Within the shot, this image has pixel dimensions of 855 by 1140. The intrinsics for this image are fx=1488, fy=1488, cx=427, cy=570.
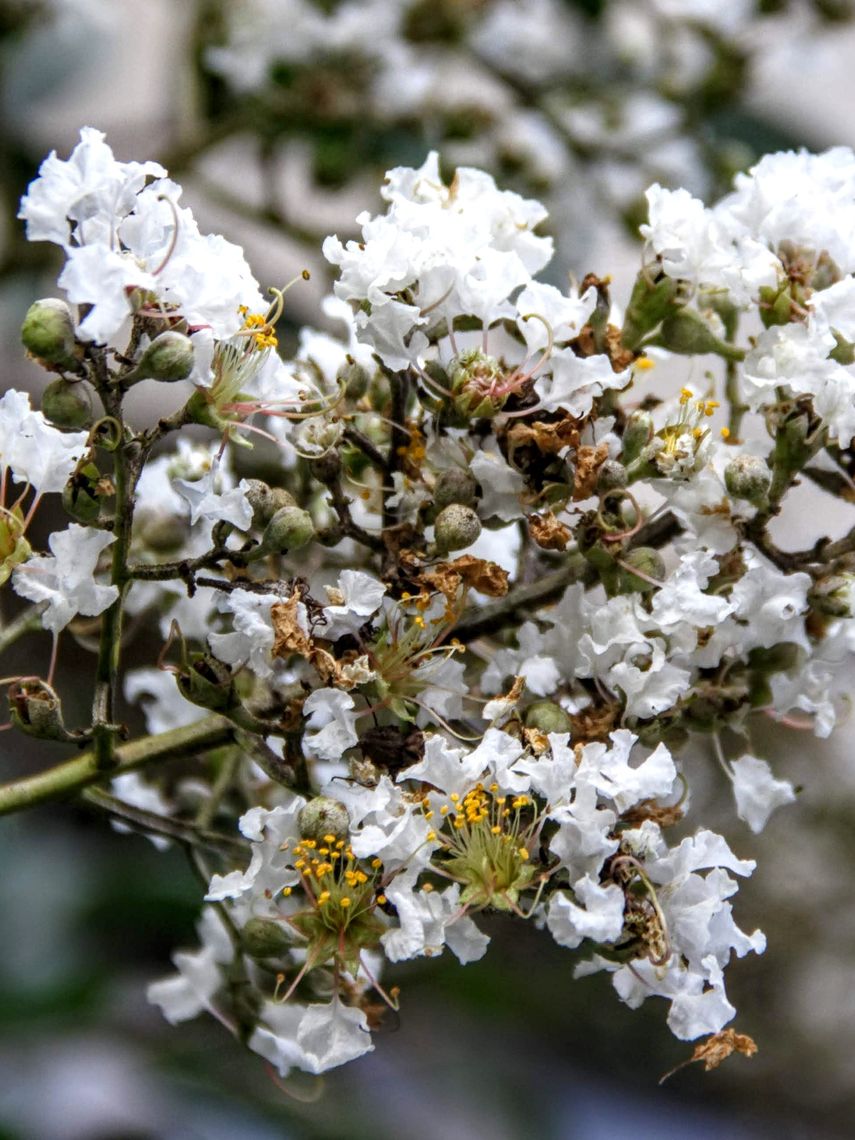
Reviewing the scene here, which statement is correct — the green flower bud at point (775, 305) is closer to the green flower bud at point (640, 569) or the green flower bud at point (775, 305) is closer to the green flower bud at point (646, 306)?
the green flower bud at point (646, 306)

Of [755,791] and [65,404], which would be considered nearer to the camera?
[65,404]

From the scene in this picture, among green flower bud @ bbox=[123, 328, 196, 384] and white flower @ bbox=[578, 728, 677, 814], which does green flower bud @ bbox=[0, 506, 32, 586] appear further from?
white flower @ bbox=[578, 728, 677, 814]

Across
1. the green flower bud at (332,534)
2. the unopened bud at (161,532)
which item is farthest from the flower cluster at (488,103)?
the green flower bud at (332,534)

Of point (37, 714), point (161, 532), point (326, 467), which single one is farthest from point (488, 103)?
point (37, 714)

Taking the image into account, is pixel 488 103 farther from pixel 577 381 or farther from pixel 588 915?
pixel 588 915

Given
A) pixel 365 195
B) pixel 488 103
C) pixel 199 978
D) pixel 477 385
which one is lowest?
pixel 199 978

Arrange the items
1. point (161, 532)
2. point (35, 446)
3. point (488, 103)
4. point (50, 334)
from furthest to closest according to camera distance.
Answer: point (488, 103), point (161, 532), point (35, 446), point (50, 334)
